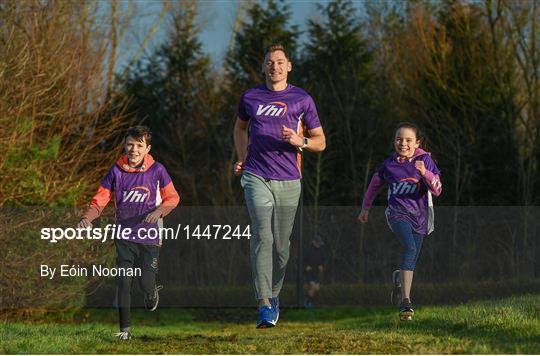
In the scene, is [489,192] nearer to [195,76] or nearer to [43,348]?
[195,76]

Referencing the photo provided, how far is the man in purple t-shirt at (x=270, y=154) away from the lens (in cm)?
896

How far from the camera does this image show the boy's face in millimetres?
9242

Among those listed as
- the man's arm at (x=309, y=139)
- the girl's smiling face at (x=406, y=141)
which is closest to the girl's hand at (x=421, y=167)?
the girl's smiling face at (x=406, y=141)

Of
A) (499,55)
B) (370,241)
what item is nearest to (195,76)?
Result: (499,55)

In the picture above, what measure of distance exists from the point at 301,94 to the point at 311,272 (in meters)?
11.1

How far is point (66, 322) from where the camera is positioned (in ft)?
63.1

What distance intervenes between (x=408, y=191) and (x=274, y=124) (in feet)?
4.70

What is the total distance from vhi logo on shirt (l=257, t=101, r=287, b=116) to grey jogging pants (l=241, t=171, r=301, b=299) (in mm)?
609

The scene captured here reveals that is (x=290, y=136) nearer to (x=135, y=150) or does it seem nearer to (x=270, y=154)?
(x=270, y=154)

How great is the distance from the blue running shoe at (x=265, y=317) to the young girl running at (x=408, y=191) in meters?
1.27

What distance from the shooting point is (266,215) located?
30.2 feet

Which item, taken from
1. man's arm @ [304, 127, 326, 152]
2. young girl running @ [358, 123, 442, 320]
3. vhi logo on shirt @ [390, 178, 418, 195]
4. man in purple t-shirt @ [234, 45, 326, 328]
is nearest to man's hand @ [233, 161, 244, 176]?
man in purple t-shirt @ [234, 45, 326, 328]

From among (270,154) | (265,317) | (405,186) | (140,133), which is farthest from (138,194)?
(405,186)

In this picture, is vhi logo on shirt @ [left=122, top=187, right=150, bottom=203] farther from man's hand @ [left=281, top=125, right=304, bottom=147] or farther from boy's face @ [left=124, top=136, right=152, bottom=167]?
man's hand @ [left=281, top=125, right=304, bottom=147]
